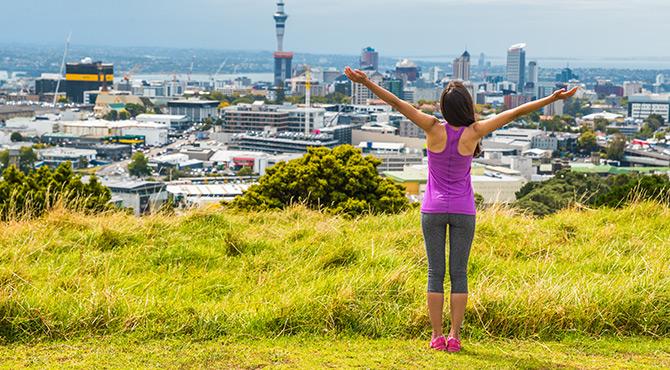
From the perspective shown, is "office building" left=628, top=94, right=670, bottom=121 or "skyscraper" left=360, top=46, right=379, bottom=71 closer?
"office building" left=628, top=94, right=670, bottom=121

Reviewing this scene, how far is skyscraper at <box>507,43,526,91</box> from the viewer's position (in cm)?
13012

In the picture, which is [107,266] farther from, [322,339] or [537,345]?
[537,345]

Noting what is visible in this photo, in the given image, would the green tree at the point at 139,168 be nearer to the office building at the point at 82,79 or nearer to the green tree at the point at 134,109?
the green tree at the point at 134,109

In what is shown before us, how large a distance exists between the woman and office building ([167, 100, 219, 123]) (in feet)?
241

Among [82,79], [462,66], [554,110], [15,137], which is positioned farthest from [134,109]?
[462,66]

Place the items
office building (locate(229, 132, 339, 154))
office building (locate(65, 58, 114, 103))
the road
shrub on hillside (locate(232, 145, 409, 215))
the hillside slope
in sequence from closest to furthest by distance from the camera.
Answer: the hillside slope → shrub on hillside (locate(232, 145, 409, 215)) → the road → office building (locate(229, 132, 339, 154)) → office building (locate(65, 58, 114, 103))

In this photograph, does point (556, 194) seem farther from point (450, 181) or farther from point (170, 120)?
point (170, 120)

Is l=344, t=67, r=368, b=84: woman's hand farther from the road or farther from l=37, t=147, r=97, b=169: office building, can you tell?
l=37, t=147, r=97, b=169: office building

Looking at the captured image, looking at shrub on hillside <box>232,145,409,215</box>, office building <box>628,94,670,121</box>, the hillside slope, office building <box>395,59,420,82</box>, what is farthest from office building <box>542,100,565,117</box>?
the hillside slope

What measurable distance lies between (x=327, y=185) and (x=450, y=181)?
15.5ft

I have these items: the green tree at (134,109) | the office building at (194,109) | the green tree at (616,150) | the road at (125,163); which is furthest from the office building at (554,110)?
the green tree at (616,150)

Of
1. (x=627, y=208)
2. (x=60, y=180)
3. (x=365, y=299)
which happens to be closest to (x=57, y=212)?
(x=365, y=299)

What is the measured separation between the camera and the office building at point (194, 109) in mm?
76125

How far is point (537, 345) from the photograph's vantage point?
109 inches
